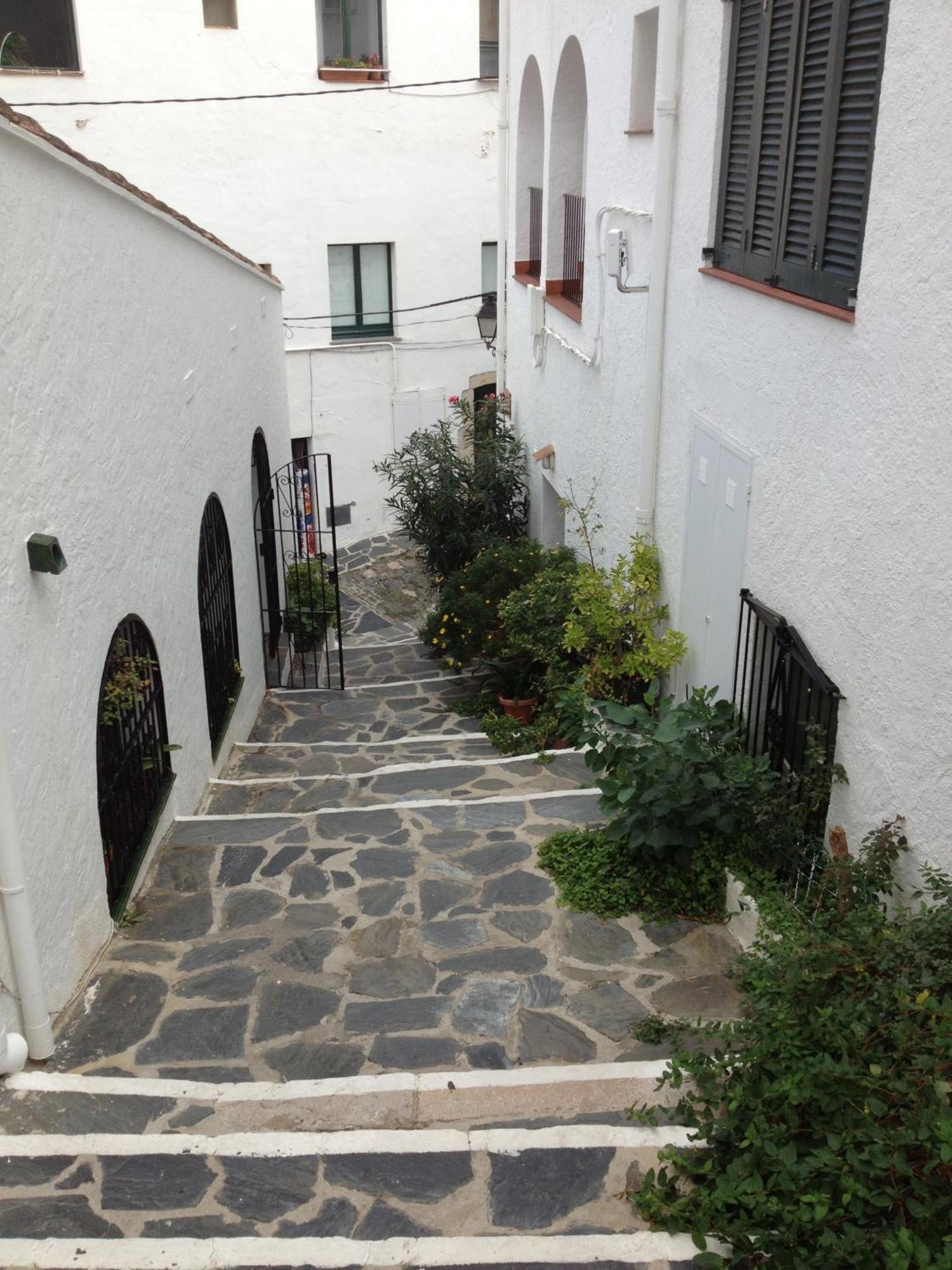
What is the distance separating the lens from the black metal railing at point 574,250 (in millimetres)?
10914

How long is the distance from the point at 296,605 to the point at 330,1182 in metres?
10.5

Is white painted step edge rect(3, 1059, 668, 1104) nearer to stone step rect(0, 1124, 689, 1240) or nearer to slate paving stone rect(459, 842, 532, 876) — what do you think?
stone step rect(0, 1124, 689, 1240)

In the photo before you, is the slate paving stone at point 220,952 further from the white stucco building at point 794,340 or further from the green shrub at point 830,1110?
the white stucco building at point 794,340

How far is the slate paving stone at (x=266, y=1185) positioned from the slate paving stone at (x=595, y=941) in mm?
1808

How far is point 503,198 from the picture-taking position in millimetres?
14250

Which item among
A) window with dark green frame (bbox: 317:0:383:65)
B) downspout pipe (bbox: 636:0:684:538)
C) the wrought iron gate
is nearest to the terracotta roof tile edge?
downspout pipe (bbox: 636:0:684:538)

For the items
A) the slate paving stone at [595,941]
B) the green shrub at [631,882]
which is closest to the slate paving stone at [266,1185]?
the slate paving stone at [595,941]

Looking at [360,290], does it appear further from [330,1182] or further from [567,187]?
[330,1182]

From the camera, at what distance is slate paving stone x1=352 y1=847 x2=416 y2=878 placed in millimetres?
6133

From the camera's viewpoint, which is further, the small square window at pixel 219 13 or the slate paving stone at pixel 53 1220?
the small square window at pixel 219 13

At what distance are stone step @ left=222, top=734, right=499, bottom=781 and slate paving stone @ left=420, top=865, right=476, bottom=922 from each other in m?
2.50

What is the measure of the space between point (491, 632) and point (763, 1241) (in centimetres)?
766

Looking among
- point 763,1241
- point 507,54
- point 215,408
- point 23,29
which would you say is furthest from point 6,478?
point 23,29

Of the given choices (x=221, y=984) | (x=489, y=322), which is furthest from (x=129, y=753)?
(x=489, y=322)
